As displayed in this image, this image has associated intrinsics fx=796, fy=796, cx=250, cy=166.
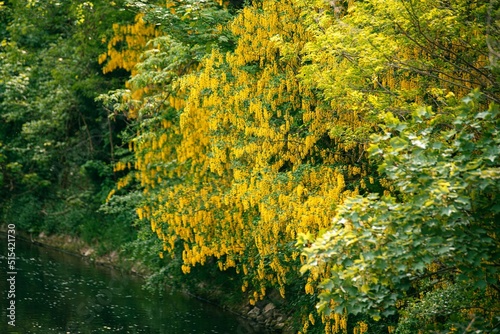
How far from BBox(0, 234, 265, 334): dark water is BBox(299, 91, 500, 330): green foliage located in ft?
29.0

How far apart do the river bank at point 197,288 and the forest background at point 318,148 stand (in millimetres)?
288

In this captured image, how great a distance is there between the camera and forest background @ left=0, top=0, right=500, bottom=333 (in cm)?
811

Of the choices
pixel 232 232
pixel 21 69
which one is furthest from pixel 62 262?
pixel 232 232

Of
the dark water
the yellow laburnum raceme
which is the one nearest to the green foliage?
the yellow laburnum raceme

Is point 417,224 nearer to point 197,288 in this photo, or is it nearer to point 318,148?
point 318,148

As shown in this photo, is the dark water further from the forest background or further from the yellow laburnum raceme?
the yellow laburnum raceme

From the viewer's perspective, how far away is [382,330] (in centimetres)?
1279

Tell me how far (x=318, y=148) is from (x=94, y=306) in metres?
7.29

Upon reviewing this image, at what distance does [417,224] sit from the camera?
26.1ft

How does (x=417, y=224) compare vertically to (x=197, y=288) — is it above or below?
above

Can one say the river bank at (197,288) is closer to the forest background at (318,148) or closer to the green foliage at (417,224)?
the forest background at (318,148)

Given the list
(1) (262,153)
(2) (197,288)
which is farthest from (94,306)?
(1) (262,153)

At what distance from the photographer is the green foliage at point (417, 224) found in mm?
7871

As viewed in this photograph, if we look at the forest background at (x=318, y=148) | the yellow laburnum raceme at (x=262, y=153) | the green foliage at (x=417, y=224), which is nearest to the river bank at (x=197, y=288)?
the forest background at (x=318, y=148)
